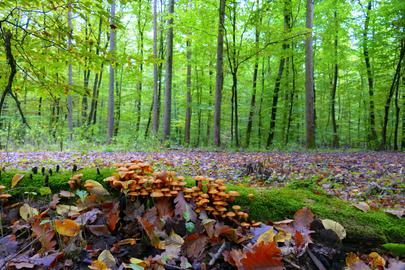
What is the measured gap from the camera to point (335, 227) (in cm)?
219

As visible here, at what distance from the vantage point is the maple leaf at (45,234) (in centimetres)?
198

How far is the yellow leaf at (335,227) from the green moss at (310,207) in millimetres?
162

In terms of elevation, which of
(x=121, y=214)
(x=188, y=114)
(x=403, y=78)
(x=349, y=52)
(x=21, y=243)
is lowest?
(x=21, y=243)

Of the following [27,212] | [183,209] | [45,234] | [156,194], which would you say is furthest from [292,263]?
[27,212]

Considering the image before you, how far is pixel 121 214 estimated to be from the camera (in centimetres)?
234

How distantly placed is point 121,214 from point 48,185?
37.9 inches

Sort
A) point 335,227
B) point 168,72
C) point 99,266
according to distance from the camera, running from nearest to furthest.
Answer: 1. point 99,266
2. point 335,227
3. point 168,72

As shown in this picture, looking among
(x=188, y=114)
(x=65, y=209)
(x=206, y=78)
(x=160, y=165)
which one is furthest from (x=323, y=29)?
(x=65, y=209)

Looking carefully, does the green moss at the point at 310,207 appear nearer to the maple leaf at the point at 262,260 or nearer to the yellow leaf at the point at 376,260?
the yellow leaf at the point at 376,260

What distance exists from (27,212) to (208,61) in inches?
678

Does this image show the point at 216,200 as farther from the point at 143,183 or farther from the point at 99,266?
the point at 99,266

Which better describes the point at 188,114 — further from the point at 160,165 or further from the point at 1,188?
the point at 1,188

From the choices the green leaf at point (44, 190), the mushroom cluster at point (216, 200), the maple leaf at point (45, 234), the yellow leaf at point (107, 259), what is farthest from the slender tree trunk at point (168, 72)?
the yellow leaf at point (107, 259)

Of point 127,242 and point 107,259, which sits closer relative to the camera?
point 107,259
